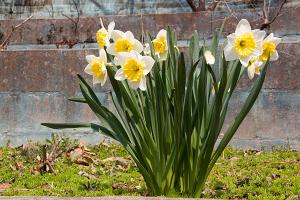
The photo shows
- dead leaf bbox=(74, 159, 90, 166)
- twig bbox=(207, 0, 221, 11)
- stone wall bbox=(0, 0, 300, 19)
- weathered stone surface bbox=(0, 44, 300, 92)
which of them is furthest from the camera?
stone wall bbox=(0, 0, 300, 19)

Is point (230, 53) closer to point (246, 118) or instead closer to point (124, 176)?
point (124, 176)

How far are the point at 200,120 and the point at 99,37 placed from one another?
87cm

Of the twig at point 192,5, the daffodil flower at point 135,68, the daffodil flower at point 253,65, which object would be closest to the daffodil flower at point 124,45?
the daffodil flower at point 135,68

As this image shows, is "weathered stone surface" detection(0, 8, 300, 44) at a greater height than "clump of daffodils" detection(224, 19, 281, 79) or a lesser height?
greater

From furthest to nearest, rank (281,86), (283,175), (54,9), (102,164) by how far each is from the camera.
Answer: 1. (54,9)
2. (281,86)
3. (102,164)
4. (283,175)

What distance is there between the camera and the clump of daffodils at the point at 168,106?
331 centimetres

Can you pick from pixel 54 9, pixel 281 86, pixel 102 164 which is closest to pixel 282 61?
pixel 281 86

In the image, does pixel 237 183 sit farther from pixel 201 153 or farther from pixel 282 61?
pixel 282 61

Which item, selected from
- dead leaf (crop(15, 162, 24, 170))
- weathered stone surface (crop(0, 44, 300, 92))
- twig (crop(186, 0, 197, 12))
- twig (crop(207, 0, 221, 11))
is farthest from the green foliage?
twig (crop(186, 0, 197, 12))

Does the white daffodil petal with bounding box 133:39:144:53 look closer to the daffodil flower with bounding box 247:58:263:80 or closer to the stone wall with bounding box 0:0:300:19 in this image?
the daffodil flower with bounding box 247:58:263:80

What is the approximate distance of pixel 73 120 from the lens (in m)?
6.67

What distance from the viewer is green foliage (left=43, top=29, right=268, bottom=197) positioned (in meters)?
3.38

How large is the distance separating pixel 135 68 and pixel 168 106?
0.34m

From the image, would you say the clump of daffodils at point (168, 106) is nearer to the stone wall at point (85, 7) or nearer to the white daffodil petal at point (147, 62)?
the white daffodil petal at point (147, 62)
